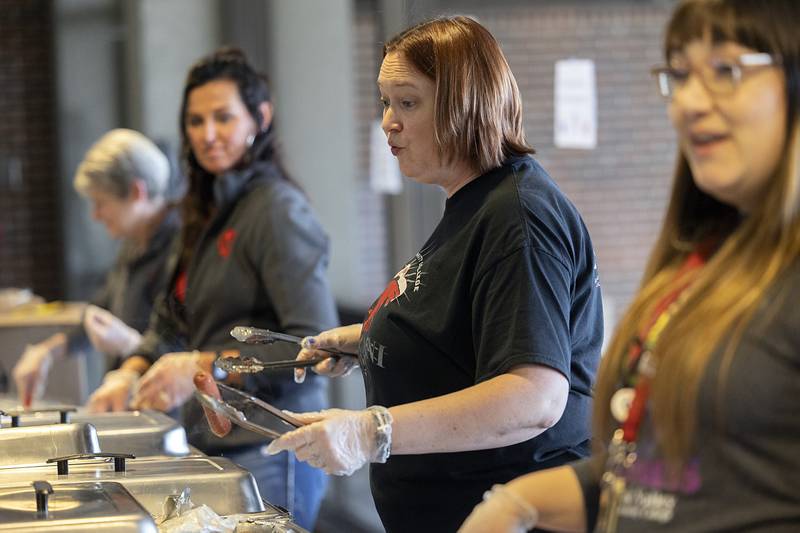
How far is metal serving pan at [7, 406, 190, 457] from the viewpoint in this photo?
223 cm

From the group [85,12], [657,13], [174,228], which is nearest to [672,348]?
[657,13]

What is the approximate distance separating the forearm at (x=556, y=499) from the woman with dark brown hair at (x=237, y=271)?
118cm

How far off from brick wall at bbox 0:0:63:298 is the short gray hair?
4.73m

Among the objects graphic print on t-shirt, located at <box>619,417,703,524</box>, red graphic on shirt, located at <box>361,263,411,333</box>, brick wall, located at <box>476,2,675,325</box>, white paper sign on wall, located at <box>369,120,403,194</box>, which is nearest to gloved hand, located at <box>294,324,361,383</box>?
red graphic on shirt, located at <box>361,263,411,333</box>

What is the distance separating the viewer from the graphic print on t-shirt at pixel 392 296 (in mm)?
1887

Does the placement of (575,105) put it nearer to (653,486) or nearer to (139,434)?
(139,434)

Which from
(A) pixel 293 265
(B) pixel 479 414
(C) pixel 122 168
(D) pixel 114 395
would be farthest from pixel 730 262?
(C) pixel 122 168

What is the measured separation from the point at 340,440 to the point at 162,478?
0.40 m

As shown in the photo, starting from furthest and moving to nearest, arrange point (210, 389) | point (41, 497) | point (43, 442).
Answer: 1. point (43, 442)
2. point (210, 389)
3. point (41, 497)

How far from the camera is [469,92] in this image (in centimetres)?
186

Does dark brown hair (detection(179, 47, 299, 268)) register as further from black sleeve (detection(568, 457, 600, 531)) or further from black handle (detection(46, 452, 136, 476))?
black sleeve (detection(568, 457, 600, 531))

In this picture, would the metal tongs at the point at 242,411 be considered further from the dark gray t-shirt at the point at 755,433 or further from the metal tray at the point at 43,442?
the dark gray t-shirt at the point at 755,433

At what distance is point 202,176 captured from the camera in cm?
317

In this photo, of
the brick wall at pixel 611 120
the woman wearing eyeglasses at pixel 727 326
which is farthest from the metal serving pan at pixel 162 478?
the brick wall at pixel 611 120
